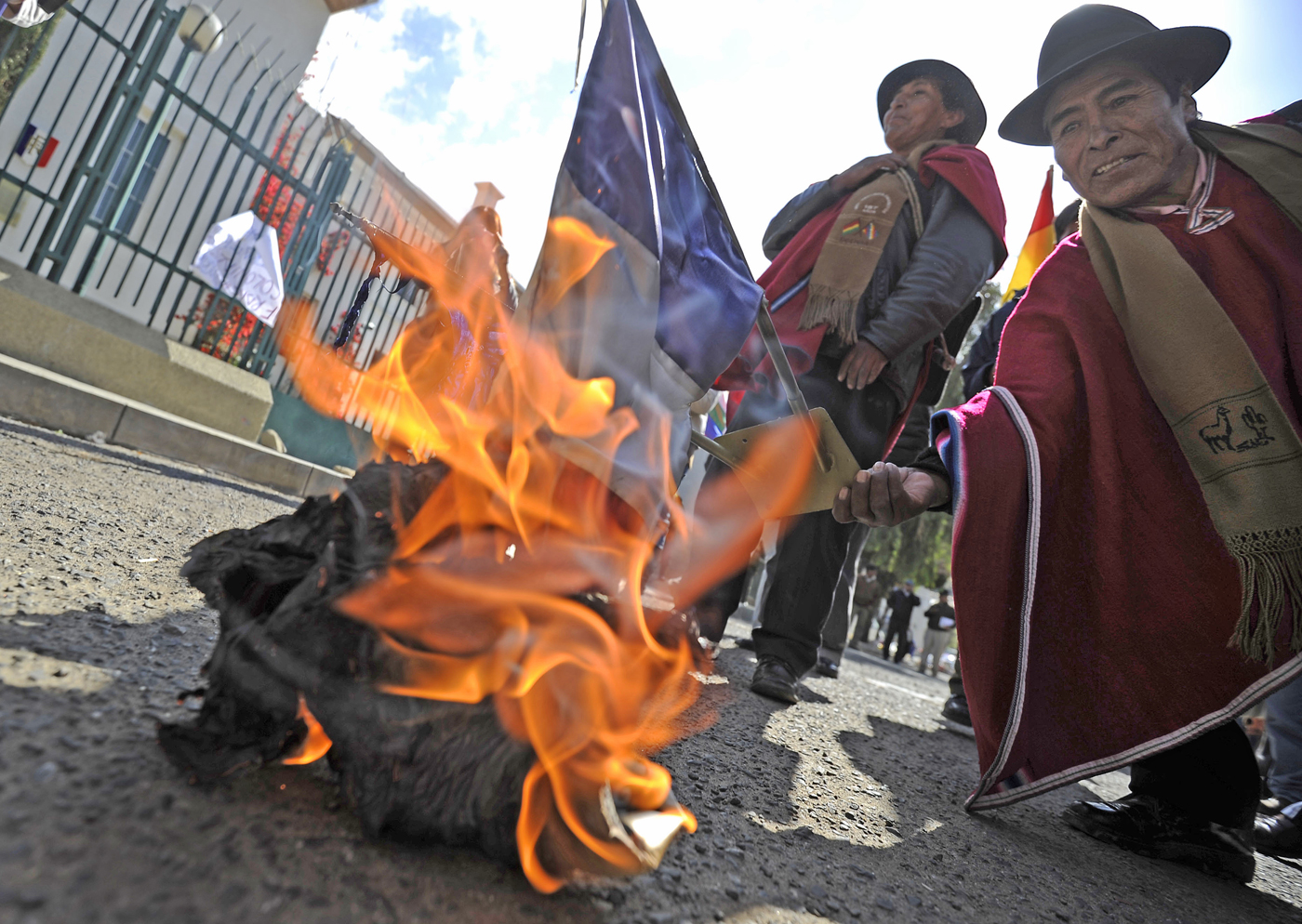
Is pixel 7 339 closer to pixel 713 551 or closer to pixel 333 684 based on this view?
pixel 713 551

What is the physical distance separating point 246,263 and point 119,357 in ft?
5.08

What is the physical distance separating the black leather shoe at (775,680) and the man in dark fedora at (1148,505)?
0.90 meters

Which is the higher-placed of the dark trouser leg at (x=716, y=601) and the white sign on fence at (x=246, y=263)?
the white sign on fence at (x=246, y=263)

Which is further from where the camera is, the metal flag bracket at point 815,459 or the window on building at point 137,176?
the window on building at point 137,176

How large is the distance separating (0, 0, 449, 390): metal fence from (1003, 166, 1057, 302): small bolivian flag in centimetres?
311

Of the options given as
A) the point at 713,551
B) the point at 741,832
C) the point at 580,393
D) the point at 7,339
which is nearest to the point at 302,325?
the point at 7,339

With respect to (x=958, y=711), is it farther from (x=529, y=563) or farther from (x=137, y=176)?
(x=137, y=176)

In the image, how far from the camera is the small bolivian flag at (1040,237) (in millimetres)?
3717

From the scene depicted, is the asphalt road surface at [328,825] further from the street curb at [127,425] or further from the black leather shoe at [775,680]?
the street curb at [127,425]

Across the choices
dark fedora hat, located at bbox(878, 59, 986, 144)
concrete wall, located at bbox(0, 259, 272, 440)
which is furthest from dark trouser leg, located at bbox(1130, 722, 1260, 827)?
concrete wall, located at bbox(0, 259, 272, 440)

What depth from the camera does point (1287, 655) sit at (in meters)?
1.59

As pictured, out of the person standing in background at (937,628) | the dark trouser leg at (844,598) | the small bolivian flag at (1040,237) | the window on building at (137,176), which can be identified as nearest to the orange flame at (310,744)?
the dark trouser leg at (844,598)

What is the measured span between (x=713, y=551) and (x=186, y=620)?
5.87 ft

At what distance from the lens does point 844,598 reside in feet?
13.1
